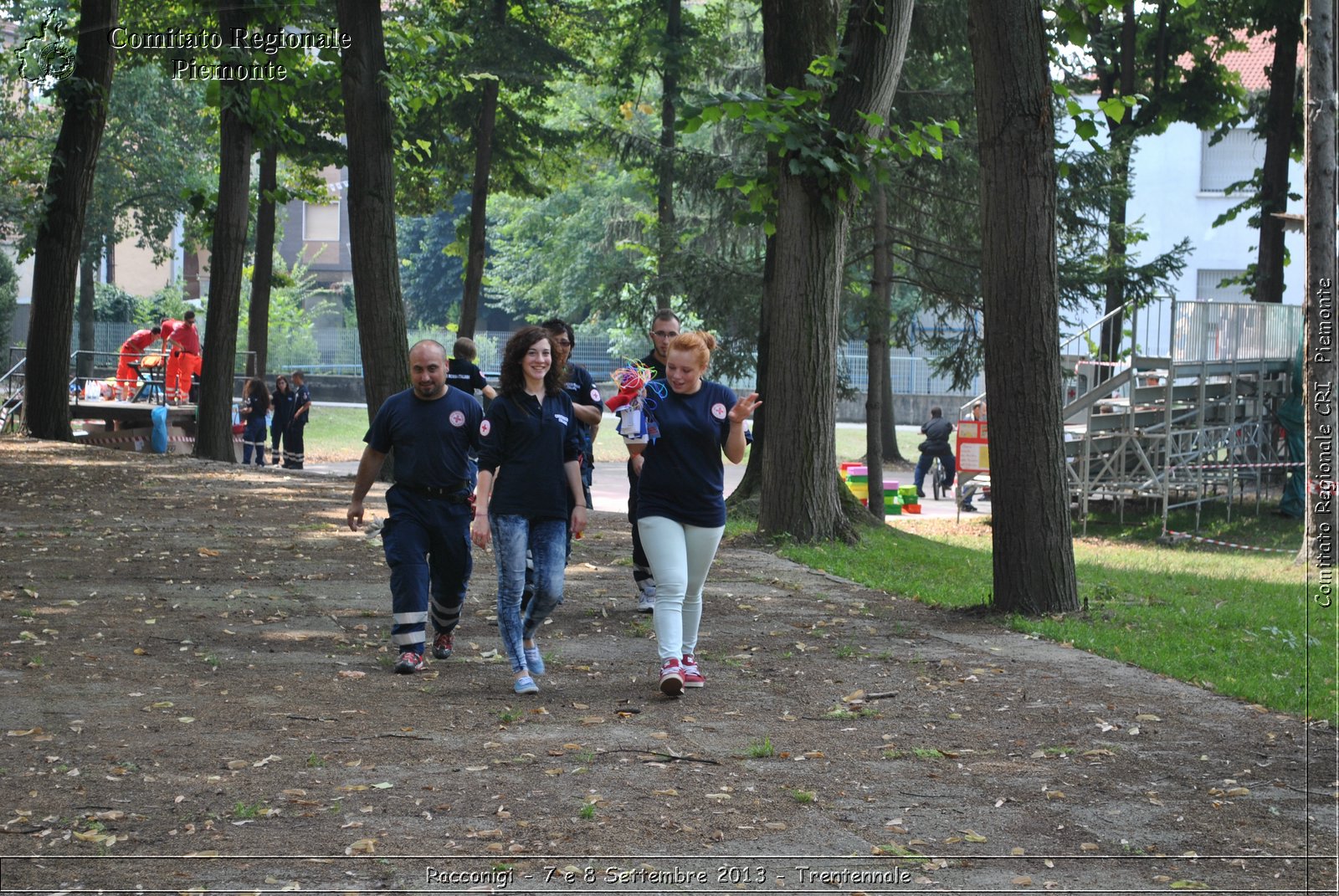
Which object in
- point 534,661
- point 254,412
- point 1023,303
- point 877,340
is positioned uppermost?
point 877,340

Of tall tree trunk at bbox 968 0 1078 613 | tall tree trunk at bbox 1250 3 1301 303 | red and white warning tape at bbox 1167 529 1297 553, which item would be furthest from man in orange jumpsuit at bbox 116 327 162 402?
tall tree trunk at bbox 968 0 1078 613

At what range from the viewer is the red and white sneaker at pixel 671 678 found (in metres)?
7.41

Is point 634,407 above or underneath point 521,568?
above

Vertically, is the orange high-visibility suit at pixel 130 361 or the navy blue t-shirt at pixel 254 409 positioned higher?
the orange high-visibility suit at pixel 130 361

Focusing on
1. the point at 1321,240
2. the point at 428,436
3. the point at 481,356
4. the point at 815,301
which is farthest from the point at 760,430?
the point at 481,356

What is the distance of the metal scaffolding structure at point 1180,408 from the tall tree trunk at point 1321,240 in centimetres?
588

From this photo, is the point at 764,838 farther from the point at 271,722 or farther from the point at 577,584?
the point at 577,584

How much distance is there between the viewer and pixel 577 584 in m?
11.4

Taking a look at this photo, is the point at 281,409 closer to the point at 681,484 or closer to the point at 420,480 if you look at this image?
the point at 420,480

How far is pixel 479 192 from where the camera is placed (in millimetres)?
27859

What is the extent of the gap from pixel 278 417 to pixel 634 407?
23673 mm

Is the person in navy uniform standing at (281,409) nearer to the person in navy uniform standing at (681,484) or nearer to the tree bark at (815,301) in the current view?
the tree bark at (815,301)

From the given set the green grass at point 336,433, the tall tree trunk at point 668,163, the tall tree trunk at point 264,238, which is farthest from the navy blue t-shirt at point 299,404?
the tall tree trunk at point 668,163

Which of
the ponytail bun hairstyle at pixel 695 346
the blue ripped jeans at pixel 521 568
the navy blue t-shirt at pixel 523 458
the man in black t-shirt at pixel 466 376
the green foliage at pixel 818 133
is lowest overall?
the blue ripped jeans at pixel 521 568
